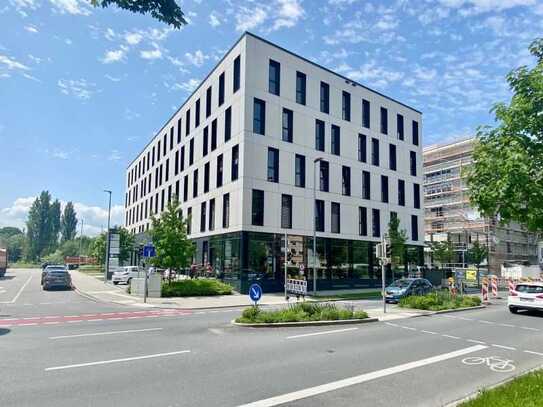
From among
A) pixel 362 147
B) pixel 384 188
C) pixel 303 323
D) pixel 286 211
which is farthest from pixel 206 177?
pixel 303 323

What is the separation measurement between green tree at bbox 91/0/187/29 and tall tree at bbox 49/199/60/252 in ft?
371

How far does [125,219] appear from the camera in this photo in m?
75.2

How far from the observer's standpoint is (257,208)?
31.4 m

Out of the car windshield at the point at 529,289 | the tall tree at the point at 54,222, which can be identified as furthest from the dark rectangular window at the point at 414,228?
the tall tree at the point at 54,222

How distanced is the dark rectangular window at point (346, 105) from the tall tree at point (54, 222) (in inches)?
3563

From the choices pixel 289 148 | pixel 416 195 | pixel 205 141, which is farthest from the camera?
pixel 416 195

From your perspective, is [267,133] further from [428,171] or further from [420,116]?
[428,171]

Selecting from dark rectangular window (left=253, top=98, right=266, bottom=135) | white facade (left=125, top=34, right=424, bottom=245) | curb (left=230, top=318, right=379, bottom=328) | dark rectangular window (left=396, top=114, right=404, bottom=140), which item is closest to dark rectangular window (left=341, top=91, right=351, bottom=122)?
white facade (left=125, top=34, right=424, bottom=245)

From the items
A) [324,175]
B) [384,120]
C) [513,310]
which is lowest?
[513,310]

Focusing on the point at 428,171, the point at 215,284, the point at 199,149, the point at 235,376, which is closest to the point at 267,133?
the point at 199,149

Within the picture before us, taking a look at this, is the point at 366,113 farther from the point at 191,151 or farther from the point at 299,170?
the point at 191,151

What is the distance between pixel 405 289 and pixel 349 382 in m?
17.9

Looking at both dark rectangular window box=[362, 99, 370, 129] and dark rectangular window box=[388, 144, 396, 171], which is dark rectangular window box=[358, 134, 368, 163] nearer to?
dark rectangular window box=[362, 99, 370, 129]

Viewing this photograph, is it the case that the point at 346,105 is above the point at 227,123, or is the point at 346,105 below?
above
